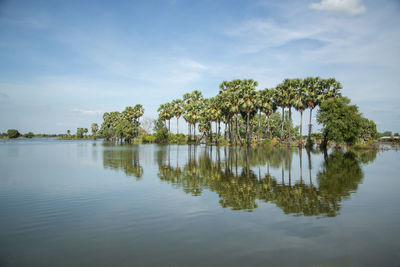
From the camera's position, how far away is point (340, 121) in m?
49.6

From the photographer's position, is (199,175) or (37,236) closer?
(37,236)

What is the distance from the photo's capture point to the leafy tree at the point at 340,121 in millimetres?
49938

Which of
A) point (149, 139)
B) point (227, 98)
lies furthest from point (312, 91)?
point (149, 139)

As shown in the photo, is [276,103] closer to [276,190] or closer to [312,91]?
[312,91]

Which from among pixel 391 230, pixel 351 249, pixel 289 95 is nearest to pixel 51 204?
pixel 351 249

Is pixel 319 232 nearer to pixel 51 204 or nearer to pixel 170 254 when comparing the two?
pixel 170 254

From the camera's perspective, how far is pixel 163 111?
91375 millimetres

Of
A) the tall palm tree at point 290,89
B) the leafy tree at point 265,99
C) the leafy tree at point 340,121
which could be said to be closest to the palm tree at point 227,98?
the leafy tree at point 265,99

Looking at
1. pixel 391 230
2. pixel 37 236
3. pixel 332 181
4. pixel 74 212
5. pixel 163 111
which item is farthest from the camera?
pixel 163 111

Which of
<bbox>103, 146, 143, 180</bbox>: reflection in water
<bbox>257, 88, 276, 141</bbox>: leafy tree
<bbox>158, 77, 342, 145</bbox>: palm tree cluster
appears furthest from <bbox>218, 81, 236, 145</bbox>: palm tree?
<bbox>103, 146, 143, 180</bbox>: reflection in water

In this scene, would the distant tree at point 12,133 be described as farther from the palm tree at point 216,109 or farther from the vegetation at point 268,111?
the palm tree at point 216,109

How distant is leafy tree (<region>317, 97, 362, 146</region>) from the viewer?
49.9m

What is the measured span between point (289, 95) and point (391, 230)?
60376 mm

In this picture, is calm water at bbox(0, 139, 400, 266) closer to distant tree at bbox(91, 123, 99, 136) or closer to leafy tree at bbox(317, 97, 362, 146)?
leafy tree at bbox(317, 97, 362, 146)
